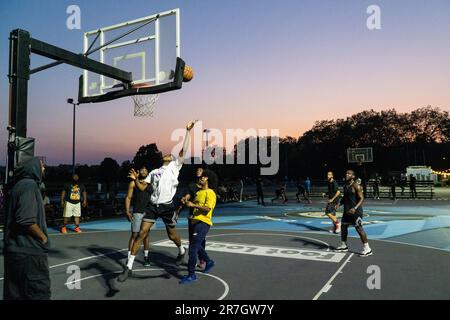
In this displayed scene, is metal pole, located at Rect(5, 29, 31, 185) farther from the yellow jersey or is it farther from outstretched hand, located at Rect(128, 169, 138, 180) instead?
the yellow jersey

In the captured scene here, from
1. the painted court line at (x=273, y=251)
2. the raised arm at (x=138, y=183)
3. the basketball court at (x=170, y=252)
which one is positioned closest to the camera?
Answer: the basketball court at (x=170, y=252)

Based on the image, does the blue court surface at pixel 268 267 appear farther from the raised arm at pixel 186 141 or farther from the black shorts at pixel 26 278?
the raised arm at pixel 186 141

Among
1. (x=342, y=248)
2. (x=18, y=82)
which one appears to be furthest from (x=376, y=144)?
(x=18, y=82)

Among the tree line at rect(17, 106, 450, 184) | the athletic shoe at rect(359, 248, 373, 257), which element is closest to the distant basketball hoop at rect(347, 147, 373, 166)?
the athletic shoe at rect(359, 248, 373, 257)

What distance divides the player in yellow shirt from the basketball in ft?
7.01

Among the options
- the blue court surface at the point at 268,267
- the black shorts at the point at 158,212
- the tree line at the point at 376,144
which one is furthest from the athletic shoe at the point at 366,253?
the tree line at the point at 376,144

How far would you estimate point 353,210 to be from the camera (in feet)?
26.8

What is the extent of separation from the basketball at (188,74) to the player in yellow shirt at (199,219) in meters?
2.14

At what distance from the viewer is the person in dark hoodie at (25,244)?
11.9 ft

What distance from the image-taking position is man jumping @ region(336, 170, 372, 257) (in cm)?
808

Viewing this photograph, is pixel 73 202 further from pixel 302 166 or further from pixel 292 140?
pixel 292 140

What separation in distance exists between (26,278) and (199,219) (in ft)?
10.2

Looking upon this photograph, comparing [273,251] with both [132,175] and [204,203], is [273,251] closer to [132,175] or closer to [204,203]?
[204,203]

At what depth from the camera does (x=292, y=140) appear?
12481cm
